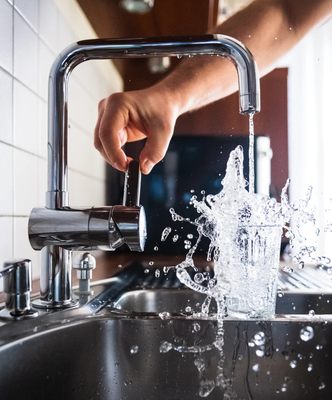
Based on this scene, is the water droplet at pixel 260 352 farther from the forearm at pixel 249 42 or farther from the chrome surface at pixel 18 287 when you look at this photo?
the forearm at pixel 249 42

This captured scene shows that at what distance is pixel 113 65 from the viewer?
1459 mm

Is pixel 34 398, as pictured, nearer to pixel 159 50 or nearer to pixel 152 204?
pixel 159 50

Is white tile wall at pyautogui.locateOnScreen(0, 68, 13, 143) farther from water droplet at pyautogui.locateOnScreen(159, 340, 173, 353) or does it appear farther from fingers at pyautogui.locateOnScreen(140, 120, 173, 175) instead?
water droplet at pyautogui.locateOnScreen(159, 340, 173, 353)

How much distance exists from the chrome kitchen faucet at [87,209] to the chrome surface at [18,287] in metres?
0.04

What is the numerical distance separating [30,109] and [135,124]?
0.29 m

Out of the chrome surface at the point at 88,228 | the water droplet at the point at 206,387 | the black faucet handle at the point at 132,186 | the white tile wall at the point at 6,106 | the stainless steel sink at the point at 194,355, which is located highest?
the white tile wall at the point at 6,106

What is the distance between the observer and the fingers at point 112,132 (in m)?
0.68

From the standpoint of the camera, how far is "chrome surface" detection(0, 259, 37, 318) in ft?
1.82

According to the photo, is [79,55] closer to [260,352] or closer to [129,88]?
[260,352]

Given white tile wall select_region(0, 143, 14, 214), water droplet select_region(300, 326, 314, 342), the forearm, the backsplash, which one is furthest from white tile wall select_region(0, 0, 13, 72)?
water droplet select_region(300, 326, 314, 342)

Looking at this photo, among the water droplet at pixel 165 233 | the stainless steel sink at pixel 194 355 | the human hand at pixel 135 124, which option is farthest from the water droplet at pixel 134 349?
the water droplet at pixel 165 233

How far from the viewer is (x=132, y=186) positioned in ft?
2.17

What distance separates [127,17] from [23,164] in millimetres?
682

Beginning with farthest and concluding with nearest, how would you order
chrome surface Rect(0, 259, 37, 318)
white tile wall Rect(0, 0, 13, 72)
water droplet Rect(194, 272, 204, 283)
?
water droplet Rect(194, 272, 204, 283) < white tile wall Rect(0, 0, 13, 72) < chrome surface Rect(0, 259, 37, 318)
